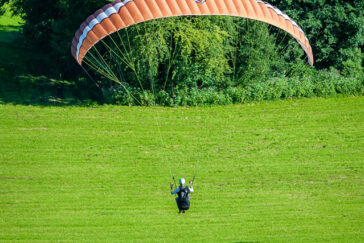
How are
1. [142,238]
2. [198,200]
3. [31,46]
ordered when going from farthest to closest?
[31,46]
[198,200]
[142,238]

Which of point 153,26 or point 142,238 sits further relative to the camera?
point 153,26

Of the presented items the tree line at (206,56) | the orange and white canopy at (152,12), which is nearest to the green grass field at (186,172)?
the tree line at (206,56)

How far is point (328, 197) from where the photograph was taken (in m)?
23.7

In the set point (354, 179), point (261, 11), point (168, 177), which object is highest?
point (261, 11)

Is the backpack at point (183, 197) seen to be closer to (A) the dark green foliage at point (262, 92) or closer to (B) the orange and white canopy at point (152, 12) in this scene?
(B) the orange and white canopy at point (152, 12)

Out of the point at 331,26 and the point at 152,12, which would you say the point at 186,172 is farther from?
the point at 331,26

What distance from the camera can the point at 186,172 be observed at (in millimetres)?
25125

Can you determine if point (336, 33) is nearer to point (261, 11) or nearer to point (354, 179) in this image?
point (354, 179)

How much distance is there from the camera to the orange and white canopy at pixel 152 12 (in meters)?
19.9

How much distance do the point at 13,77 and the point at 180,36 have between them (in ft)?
33.9

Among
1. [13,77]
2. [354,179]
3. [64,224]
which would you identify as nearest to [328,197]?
[354,179]

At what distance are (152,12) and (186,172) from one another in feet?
25.2

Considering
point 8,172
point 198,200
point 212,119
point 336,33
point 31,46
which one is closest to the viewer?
point 198,200

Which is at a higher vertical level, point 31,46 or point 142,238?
point 31,46
